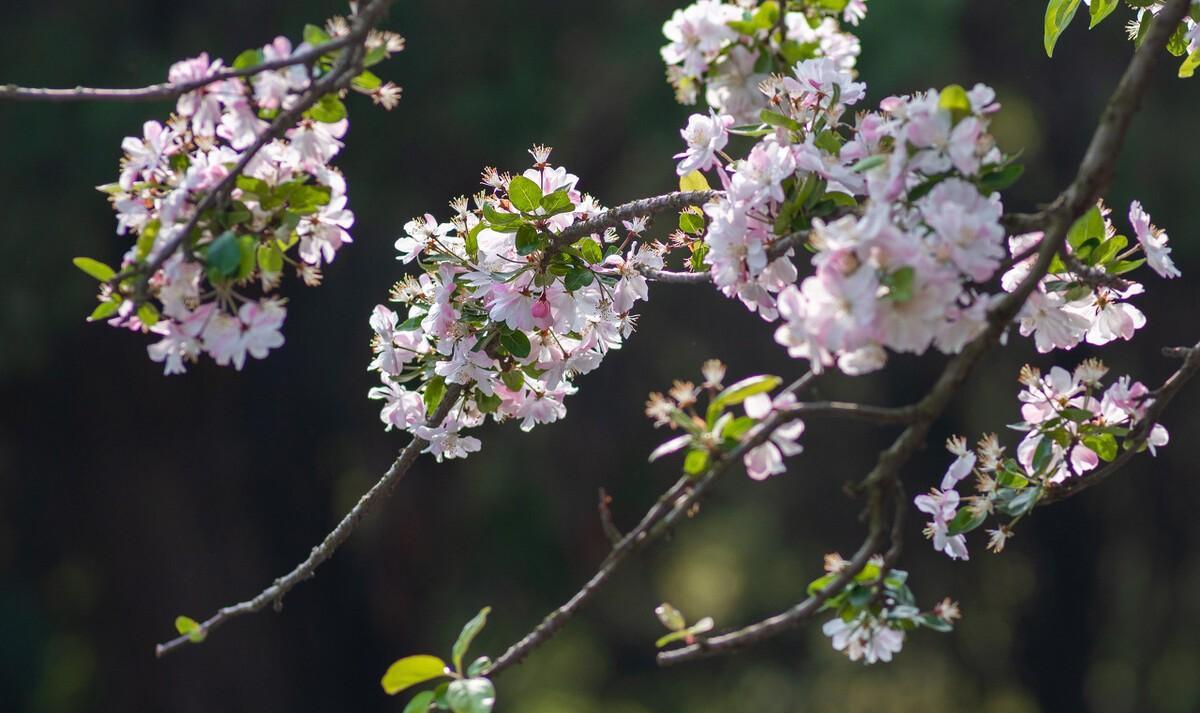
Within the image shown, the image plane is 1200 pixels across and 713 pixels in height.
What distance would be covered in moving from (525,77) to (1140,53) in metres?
4.36

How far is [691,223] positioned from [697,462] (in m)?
0.53

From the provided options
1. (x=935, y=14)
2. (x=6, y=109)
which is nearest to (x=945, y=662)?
(x=935, y=14)

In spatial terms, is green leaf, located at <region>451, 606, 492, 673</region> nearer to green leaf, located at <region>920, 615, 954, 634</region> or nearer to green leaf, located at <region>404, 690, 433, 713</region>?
green leaf, located at <region>404, 690, 433, 713</region>

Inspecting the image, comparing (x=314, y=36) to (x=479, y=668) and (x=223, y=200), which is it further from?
(x=479, y=668)

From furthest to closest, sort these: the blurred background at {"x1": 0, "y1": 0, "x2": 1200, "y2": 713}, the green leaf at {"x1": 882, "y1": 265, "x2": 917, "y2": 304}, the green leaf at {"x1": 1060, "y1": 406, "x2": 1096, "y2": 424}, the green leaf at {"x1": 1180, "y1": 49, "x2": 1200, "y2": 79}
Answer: the blurred background at {"x1": 0, "y1": 0, "x2": 1200, "y2": 713} → the green leaf at {"x1": 1180, "y1": 49, "x2": 1200, "y2": 79} → the green leaf at {"x1": 1060, "y1": 406, "x2": 1096, "y2": 424} → the green leaf at {"x1": 882, "y1": 265, "x2": 917, "y2": 304}

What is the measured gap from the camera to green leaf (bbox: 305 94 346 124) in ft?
3.51

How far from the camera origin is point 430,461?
574cm

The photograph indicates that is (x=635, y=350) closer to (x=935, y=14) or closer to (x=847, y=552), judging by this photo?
(x=847, y=552)

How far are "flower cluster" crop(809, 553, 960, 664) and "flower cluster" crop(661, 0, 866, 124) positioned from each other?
1.41 ft

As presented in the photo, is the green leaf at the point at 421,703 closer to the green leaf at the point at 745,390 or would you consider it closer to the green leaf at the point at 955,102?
the green leaf at the point at 745,390

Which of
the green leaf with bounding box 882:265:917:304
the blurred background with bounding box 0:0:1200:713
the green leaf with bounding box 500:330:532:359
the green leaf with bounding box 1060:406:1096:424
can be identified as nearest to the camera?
the green leaf with bounding box 882:265:917:304

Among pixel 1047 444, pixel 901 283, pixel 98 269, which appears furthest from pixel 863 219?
pixel 98 269

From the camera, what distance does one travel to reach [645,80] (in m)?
5.25

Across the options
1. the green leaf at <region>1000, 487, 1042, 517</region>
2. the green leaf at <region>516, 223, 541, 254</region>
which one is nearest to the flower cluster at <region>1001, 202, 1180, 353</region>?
the green leaf at <region>1000, 487, 1042, 517</region>
